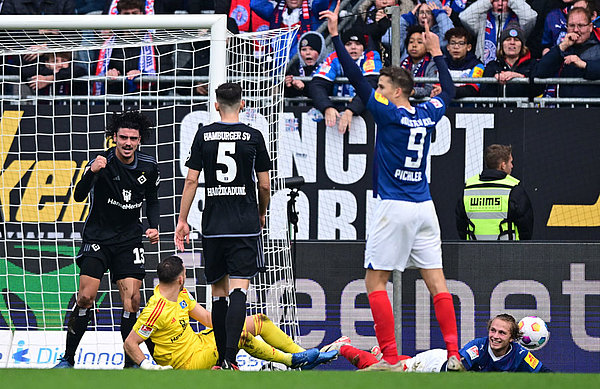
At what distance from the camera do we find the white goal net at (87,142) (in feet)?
31.0

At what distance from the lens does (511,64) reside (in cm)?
1068

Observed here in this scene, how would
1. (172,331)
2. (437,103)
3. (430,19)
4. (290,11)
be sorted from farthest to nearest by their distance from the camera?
(290,11) < (430,19) < (172,331) < (437,103)

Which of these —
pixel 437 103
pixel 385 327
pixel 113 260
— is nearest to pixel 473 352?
pixel 385 327

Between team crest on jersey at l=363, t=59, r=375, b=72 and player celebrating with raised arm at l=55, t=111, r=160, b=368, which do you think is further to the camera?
team crest on jersey at l=363, t=59, r=375, b=72

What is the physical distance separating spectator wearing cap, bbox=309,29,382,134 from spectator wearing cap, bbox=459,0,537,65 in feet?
3.79

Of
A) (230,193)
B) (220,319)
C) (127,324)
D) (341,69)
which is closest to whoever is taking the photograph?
(230,193)

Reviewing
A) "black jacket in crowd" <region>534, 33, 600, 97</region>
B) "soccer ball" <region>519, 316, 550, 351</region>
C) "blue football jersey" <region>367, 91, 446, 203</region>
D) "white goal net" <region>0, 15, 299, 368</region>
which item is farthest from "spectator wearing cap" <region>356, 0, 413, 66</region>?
"blue football jersey" <region>367, 91, 446, 203</region>

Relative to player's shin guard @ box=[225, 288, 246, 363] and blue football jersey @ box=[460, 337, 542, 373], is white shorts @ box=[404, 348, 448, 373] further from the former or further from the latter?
player's shin guard @ box=[225, 288, 246, 363]

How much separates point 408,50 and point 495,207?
2095 mm

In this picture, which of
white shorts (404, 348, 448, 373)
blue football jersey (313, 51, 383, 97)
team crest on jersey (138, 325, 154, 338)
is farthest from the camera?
blue football jersey (313, 51, 383, 97)

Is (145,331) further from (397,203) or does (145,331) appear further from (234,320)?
(397,203)

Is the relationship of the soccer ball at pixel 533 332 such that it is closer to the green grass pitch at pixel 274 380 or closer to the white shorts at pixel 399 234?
the white shorts at pixel 399 234

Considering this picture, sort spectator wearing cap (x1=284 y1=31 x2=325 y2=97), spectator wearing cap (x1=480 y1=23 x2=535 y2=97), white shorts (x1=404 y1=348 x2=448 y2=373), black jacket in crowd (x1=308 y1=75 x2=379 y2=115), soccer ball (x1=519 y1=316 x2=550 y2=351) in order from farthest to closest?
1. spectator wearing cap (x1=284 y1=31 x2=325 y2=97)
2. spectator wearing cap (x1=480 y1=23 x2=535 y2=97)
3. black jacket in crowd (x1=308 y1=75 x2=379 y2=115)
4. soccer ball (x1=519 y1=316 x2=550 y2=351)
5. white shorts (x1=404 y1=348 x2=448 y2=373)

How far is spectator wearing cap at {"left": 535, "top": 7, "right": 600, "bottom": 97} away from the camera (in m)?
10.5
